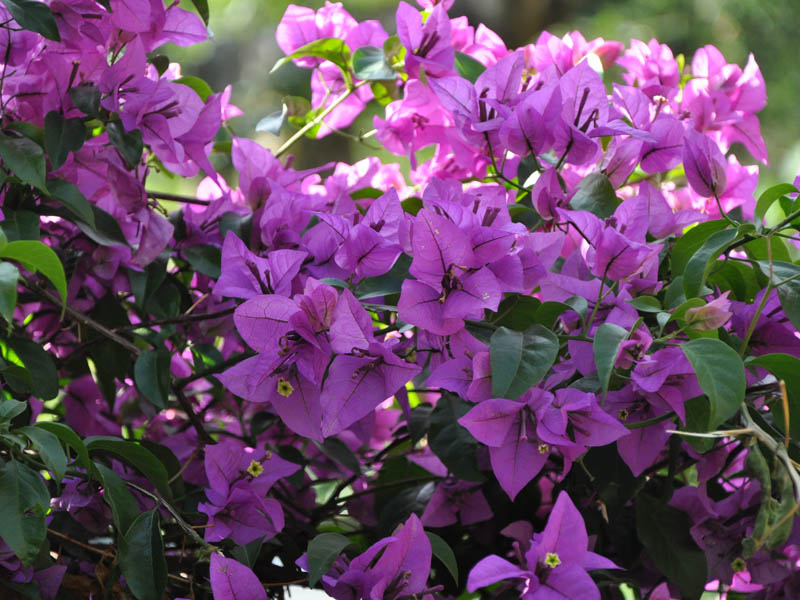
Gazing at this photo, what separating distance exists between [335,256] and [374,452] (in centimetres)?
30

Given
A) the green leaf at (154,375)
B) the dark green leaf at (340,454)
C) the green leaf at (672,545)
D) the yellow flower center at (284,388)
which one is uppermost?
the yellow flower center at (284,388)

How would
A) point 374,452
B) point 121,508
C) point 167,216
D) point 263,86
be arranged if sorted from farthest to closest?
1. point 263,86
2. point 374,452
3. point 167,216
4. point 121,508

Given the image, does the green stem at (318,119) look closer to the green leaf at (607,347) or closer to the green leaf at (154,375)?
the green leaf at (154,375)

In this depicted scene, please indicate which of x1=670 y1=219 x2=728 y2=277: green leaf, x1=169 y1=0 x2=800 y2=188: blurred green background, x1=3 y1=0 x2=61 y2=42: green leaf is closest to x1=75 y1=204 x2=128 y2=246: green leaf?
x1=3 y1=0 x2=61 y2=42: green leaf

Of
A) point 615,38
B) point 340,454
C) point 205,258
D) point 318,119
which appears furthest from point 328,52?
point 615,38

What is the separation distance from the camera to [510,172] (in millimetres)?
621

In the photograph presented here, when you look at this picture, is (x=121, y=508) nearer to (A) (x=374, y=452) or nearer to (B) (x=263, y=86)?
(A) (x=374, y=452)

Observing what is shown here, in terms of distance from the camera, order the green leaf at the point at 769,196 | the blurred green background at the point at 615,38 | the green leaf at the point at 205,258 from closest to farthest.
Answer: the green leaf at the point at 769,196
the green leaf at the point at 205,258
the blurred green background at the point at 615,38

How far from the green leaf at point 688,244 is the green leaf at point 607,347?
4.0 inches

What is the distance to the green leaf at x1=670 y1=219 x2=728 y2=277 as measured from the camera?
49 cm

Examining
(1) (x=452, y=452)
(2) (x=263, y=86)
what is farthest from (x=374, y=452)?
(2) (x=263, y=86)

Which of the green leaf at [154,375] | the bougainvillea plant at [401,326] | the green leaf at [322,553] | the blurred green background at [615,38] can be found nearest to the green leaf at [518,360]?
the bougainvillea plant at [401,326]

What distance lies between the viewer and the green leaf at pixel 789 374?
405mm

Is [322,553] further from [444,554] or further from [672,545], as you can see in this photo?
[672,545]
